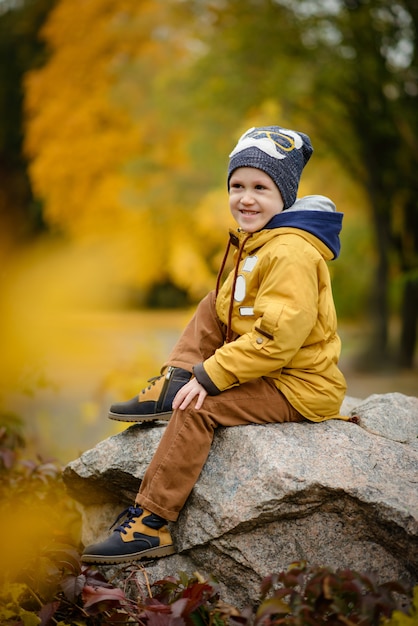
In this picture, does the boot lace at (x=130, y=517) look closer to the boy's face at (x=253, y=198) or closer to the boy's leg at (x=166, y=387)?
the boy's leg at (x=166, y=387)

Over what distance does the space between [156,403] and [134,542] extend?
60 cm

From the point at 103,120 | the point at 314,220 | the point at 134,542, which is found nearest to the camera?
the point at 134,542

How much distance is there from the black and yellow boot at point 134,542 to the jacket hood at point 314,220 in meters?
1.33

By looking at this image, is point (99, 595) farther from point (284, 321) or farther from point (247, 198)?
point (247, 198)

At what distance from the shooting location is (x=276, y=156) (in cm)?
259

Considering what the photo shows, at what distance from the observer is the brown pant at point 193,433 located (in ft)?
8.21

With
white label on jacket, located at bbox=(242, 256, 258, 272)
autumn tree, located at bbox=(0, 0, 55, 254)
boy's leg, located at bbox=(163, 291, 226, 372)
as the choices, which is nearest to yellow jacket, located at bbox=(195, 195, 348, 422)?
white label on jacket, located at bbox=(242, 256, 258, 272)

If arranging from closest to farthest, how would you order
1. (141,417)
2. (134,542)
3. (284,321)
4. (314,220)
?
(284,321) < (134,542) < (314,220) < (141,417)

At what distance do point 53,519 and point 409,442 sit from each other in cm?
195

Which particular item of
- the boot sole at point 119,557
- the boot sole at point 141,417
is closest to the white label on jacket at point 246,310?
the boot sole at point 141,417

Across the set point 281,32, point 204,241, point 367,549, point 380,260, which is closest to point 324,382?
point 367,549

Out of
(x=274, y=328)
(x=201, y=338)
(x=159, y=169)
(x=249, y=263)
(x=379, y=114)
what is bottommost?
(x=201, y=338)

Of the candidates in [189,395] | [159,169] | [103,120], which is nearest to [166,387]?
[189,395]

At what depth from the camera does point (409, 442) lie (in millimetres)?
2814
